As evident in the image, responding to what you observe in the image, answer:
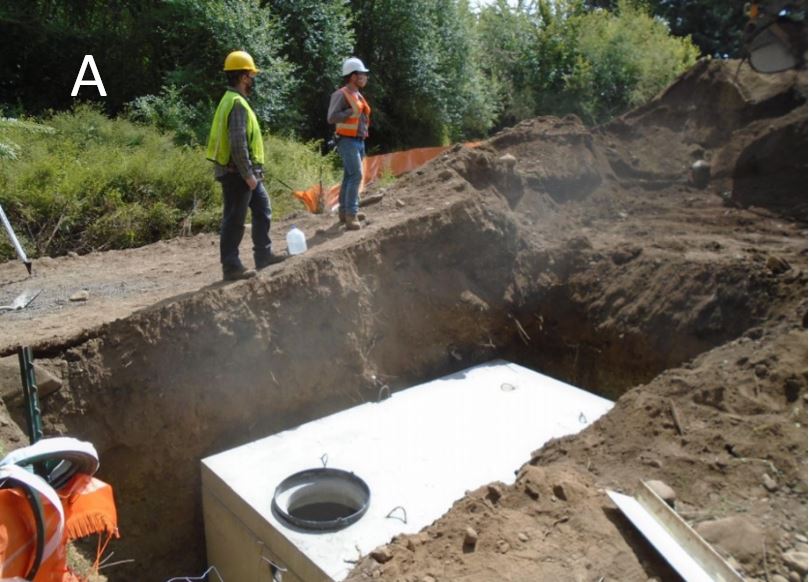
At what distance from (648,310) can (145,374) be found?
5081mm

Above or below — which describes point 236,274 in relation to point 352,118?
below

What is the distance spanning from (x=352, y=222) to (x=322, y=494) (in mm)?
3199

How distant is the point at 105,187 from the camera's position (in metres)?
10.2

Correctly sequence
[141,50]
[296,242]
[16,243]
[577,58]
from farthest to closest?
[577,58] < [141,50] < [16,243] < [296,242]

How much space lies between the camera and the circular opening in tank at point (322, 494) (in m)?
5.45

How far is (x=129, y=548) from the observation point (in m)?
6.16

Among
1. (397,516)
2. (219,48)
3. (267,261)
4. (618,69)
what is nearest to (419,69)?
(219,48)

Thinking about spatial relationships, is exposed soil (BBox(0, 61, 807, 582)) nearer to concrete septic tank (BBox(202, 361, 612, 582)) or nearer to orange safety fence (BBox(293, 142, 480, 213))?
concrete septic tank (BBox(202, 361, 612, 582))

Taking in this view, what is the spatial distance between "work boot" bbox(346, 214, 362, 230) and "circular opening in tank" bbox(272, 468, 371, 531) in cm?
302

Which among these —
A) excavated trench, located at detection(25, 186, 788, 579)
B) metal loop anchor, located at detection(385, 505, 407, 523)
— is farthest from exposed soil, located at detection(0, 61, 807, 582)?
metal loop anchor, located at detection(385, 505, 407, 523)

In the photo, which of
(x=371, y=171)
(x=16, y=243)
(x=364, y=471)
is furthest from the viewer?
(x=371, y=171)

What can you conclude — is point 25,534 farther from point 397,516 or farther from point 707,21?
point 707,21

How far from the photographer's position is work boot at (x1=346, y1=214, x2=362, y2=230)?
7.76 metres

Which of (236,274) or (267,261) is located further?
(267,261)
